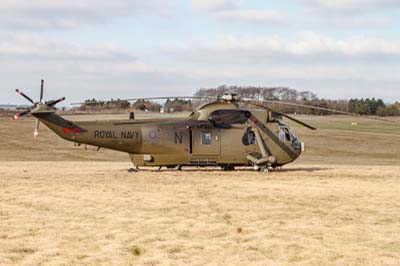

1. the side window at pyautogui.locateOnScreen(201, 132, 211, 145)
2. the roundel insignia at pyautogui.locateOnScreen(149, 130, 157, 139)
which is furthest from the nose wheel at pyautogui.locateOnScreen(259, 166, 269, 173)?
the roundel insignia at pyautogui.locateOnScreen(149, 130, 157, 139)

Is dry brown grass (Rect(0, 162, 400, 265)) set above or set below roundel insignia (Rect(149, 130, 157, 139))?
below

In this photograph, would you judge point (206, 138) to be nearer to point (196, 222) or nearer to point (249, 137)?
point (249, 137)

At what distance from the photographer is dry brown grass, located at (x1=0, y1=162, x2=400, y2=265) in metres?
10.0

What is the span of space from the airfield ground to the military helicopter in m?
0.91

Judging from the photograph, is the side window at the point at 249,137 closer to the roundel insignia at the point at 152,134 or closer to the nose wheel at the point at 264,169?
the nose wheel at the point at 264,169

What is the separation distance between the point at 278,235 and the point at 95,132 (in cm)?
1368

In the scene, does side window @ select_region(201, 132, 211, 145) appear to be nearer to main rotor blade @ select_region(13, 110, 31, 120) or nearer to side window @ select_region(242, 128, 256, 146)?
side window @ select_region(242, 128, 256, 146)

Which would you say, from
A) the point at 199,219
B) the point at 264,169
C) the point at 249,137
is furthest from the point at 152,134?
the point at 199,219

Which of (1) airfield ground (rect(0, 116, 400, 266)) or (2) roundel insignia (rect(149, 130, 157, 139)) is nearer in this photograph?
(1) airfield ground (rect(0, 116, 400, 266))

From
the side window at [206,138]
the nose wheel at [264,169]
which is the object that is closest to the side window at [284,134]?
the nose wheel at [264,169]

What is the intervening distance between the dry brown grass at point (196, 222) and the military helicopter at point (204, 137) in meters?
2.94

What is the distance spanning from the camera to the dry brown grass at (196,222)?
33.0 feet

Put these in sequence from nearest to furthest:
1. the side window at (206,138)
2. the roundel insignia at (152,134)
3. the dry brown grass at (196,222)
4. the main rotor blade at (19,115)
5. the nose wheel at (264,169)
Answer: the dry brown grass at (196,222) < the main rotor blade at (19,115) < the roundel insignia at (152,134) < the side window at (206,138) < the nose wheel at (264,169)

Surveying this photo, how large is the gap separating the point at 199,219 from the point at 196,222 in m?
0.37
